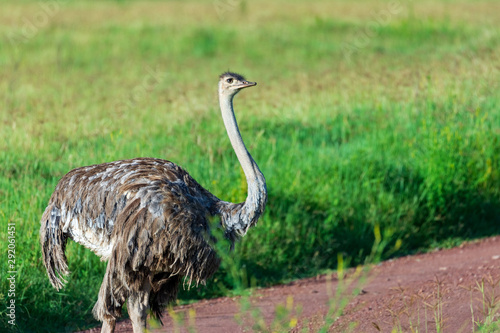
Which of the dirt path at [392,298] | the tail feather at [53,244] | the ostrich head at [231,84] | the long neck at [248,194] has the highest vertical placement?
the ostrich head at [231,84]

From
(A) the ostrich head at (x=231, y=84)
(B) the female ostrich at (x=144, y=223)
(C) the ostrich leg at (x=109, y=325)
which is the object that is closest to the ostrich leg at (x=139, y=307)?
(B) the female ostrich at (x=144, y=223)

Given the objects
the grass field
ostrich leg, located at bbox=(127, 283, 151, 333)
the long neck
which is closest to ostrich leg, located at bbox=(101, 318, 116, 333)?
ostrich leg, located at bbox=(127, 283, 151, 333)

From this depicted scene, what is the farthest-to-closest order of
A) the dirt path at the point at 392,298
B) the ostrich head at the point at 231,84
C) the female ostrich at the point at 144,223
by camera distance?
the dirt path at the point at 392,298
the ostrich head at the point at 231,84
the female ostrich at the point at 144,223

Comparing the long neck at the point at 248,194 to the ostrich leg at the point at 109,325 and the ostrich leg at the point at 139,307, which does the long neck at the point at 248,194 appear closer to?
the ostrich leg at the point at 139,307

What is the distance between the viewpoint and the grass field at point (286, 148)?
700cm

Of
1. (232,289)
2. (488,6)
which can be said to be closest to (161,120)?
(232,289)

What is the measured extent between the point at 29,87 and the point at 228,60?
5.35 m

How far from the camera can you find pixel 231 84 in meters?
5.44

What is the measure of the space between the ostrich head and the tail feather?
4.82 feet

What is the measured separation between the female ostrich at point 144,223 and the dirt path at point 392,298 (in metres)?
0.46

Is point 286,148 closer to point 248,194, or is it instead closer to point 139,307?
point 248,194

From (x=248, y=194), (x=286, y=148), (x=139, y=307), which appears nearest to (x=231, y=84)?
(x=248, y=194)

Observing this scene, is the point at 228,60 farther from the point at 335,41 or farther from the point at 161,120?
the point at 161,120

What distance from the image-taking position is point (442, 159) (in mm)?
8266
